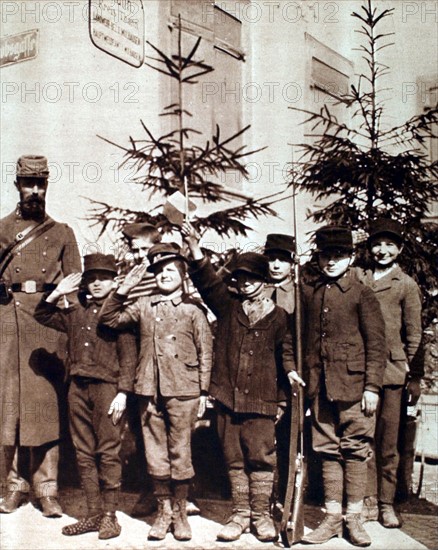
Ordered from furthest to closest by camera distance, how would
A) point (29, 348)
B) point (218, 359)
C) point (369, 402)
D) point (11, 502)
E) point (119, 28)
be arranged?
point (119, 28), point (29, 348), point (11, 502), point (218, 359), point (369, 402)

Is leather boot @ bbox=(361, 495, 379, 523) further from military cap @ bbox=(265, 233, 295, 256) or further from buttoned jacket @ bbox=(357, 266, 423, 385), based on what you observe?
military cap @ bbox=(265, 233, 295, 256)

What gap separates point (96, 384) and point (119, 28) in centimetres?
296

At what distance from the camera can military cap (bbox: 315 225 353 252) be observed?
163 inches

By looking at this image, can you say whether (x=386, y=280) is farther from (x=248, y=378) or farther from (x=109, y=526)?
(x=109, y=526)

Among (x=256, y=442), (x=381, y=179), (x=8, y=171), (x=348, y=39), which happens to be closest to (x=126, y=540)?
(x=256, y=442)

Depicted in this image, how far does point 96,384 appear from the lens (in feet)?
14.1

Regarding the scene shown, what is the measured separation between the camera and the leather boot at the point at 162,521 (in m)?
4.03

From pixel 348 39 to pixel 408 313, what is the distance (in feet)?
12.2

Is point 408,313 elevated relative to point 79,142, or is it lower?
lower

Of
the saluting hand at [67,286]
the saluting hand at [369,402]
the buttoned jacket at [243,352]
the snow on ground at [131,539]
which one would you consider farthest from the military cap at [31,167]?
the saluting hand at [369,402]

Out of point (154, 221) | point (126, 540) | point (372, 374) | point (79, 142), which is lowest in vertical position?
point (126, 540)

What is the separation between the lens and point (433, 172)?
5184mm

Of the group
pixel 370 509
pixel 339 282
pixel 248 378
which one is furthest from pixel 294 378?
pixel 370 509

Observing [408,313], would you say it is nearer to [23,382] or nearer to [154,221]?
[154,221]
